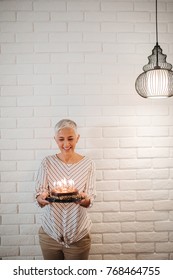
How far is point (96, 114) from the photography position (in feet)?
9.04

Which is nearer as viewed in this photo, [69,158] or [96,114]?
[69,158]

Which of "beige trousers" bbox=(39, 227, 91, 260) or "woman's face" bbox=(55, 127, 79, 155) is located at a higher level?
"woman's face" bbox=(55, 127, 79, 155)

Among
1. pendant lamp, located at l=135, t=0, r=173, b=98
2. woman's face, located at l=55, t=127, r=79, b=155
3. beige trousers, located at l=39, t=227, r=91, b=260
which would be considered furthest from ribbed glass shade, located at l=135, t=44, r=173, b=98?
beige trousers, located at l=39, t=227, r=91, b=260

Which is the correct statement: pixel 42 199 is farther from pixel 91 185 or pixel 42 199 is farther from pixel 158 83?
pixel 158 83

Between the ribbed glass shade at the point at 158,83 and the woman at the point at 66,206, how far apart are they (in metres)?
0.59

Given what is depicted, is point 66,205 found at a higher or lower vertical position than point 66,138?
lower

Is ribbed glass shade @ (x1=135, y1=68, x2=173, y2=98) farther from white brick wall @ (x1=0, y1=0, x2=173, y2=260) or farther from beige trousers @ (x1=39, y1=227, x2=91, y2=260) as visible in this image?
beige trousers @ (x1=39, y1=227, x2=91, y2=260)

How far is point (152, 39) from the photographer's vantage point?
9.09 ft

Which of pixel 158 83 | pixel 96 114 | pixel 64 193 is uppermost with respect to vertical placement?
pixel 158 83

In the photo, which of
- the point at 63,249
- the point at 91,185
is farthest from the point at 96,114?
the point at 63,249

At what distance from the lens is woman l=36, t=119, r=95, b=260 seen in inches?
86.3

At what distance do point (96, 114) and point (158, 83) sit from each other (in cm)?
83

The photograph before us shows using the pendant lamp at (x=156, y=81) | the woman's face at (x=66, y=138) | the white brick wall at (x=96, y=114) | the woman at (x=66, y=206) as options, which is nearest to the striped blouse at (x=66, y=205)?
the woman at (x=66, y=206)

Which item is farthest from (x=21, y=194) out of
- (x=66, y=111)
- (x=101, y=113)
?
(x=101, y=113)
